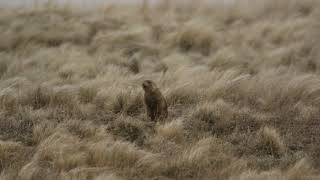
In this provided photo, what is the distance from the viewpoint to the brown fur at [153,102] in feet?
22.5

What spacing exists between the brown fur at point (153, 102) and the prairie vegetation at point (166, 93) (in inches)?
4.8

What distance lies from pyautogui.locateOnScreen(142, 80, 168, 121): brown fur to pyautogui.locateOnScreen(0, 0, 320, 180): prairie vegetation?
0.12 m

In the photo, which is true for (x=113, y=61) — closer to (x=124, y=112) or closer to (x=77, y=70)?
(x=77, y=70)

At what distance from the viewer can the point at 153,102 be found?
22.6 feet

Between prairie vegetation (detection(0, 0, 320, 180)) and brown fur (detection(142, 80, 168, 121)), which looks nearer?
prairie vegetation (detection(0, 0, 320, 180))

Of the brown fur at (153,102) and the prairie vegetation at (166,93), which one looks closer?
the prairie vegetation at (166,93)

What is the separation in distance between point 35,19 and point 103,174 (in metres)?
8.13

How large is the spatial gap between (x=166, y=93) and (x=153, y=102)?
114 cm

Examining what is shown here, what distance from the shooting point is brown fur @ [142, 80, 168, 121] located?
6.86 meters

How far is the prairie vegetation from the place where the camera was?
5.74m

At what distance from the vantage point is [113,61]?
1008 cm

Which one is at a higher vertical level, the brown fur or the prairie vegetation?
the brown fur

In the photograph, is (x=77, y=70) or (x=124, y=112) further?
(x=77, y=70)

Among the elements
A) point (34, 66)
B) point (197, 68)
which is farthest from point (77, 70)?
point (197, 68)
